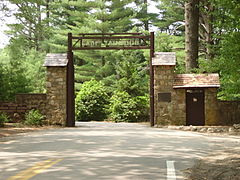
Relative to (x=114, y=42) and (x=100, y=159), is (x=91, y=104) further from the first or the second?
(x=100, y=159)

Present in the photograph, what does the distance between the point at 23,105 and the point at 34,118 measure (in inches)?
67.5

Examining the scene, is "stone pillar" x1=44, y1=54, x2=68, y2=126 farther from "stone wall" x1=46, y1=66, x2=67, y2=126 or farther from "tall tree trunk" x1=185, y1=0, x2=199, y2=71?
"tall tree trunk" x1=185, y1=0, x2=199, y2=71

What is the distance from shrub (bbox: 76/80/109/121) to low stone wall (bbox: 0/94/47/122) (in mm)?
8183

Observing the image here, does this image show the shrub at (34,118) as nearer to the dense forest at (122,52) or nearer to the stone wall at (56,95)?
the stone wall at (56,95)

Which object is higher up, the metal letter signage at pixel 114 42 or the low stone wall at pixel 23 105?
the metal letter signage at pixel 114 42

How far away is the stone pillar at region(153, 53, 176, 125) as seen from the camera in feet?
70.5

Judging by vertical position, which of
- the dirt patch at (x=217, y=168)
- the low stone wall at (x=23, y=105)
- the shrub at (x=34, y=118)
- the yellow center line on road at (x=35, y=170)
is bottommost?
the dirt patch at (x=217, y=168)

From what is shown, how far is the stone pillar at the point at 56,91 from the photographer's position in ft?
72.2

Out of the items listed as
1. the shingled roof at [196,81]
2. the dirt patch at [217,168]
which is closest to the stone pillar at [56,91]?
the shingled roof at [196,81]

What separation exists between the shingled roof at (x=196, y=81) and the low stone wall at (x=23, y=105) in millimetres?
7692

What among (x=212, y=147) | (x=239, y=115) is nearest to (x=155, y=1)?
(x=239, y=115)

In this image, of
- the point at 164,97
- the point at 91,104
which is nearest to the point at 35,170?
the point at 164,97

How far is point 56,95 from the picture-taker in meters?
22.1

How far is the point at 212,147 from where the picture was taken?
11.7 meters
